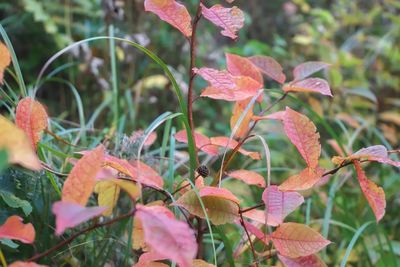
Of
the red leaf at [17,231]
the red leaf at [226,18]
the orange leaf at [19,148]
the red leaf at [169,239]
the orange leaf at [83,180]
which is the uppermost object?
the red leaf at [226,18]

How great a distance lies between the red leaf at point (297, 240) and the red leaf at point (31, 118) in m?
0.36

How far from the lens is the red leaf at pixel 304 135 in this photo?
71cm

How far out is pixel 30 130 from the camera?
0.69 m

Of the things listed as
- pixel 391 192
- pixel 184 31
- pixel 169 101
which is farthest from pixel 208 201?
pixel 169 101

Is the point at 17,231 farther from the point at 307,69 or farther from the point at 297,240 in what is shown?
the point at 307,69

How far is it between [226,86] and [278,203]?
0.18 m

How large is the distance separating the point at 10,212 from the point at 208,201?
0.33 m

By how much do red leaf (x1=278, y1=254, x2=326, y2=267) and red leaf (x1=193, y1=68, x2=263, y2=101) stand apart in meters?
0.24

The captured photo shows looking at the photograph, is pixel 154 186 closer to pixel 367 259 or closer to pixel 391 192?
pixel 367 259

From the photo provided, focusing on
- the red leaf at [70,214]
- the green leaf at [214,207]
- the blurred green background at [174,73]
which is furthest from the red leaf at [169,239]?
the blurred green background at [174,73]

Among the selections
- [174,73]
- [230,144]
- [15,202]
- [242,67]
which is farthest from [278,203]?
[174,73]

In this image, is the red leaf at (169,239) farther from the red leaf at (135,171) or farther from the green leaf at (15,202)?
the green leaf at (15,202)

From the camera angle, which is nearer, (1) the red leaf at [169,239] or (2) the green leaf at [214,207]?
(1) the red leaf at [169,239]

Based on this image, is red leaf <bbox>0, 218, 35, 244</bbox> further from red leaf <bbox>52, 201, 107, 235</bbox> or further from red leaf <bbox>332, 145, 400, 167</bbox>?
red leaf <bbox>332, 145, 400, 167</bbox>
